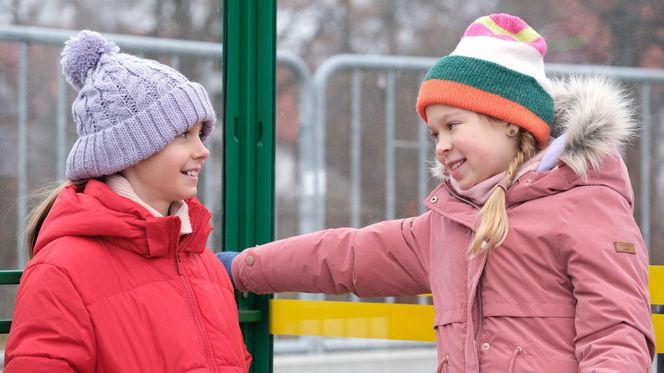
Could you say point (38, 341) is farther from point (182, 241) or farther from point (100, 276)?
point (182, 241)

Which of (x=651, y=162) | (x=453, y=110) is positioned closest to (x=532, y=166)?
(x=453, y=110)

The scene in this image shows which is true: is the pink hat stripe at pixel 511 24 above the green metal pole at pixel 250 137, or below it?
above

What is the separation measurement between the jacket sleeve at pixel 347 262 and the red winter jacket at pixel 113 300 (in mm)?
309

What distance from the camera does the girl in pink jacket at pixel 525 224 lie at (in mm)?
2244

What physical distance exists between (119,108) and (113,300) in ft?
1.39

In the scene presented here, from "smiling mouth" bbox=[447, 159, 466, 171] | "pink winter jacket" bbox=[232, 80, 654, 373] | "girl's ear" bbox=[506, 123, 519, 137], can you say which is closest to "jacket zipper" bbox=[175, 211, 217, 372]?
"pink winter jacket" bbox=[232, 80, 654, 373]

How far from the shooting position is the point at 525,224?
2.35m

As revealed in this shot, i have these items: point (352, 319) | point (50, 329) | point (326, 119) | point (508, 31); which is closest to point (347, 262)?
point (352, 319)

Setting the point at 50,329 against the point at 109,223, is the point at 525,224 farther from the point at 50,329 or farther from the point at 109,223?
the point at 50,329

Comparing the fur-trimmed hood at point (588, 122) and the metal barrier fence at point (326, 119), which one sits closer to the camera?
the fur-trimmed hood at point (588, 122)

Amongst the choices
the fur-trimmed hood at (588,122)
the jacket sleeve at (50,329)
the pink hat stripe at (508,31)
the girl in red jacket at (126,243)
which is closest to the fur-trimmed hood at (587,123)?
Answer: the fur-trimmed hood at (588,122)

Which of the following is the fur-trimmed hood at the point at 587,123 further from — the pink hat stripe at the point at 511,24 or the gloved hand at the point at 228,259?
the gloved hand at the point at 228,259

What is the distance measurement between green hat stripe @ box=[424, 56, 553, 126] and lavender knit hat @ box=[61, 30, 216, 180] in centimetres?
58

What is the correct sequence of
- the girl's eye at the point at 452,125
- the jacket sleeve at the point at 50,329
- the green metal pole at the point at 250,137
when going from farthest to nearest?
1. the green metal pole at the point at 250,137
2. the girl's eye at the point at 452,125
3. the jacket sleeve at the point at 50,329
